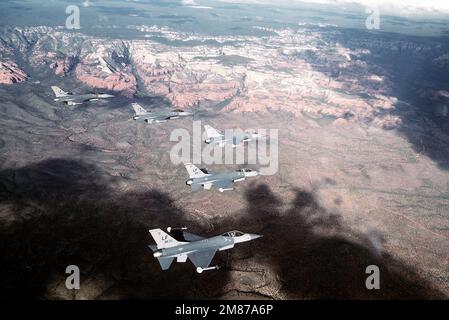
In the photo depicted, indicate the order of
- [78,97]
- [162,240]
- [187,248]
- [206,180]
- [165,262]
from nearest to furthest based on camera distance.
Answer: [165,262] < [162,240] < [187,248] < [206,180] < [78,97]

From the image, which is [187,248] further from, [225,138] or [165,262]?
[225,138]

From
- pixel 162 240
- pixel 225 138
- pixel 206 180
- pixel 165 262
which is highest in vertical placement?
pixel 225 138

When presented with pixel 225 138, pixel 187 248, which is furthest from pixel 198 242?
pixel 225 138

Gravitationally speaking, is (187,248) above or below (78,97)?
below

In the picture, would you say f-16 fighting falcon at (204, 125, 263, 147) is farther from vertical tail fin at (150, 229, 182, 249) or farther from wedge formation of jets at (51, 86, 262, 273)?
vertical tail fin at (150, 229, 182, 249)

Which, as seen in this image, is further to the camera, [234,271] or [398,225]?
[398,225]

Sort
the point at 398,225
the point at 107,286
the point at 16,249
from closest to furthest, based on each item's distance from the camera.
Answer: the point at 107,286 < the point at 16,249 < the point at 398,225

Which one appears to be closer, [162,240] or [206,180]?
[162,240]

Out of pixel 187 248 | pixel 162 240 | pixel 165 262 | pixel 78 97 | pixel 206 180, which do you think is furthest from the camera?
pixel 78 97

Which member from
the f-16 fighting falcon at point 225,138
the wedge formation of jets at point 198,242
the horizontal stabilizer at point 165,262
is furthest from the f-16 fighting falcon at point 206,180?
the f-16 fighting falcon at point 225,138
